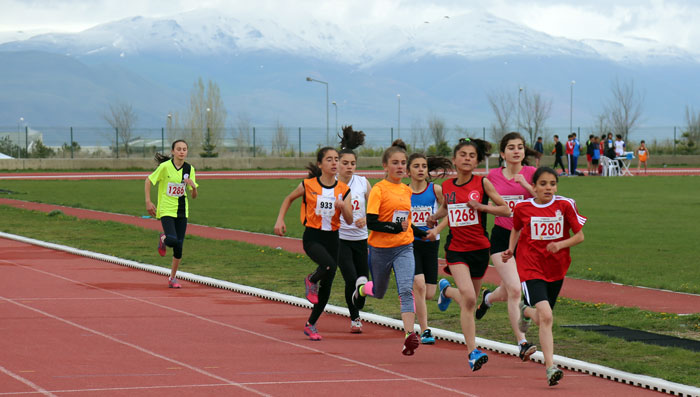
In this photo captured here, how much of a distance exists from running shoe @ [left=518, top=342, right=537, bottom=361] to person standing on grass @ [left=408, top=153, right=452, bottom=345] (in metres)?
1.23

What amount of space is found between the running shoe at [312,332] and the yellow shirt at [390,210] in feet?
3.80

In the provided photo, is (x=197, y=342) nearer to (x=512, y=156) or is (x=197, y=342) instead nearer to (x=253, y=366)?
(x=253, y=366)

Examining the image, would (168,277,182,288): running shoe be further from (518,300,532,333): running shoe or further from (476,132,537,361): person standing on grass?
(518,300,532,333): running shoe

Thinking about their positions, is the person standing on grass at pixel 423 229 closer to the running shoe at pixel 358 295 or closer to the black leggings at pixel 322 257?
the running shoe at pixel 358 295

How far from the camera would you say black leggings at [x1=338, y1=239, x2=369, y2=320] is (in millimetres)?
9766

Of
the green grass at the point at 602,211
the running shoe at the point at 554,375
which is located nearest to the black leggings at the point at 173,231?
the green grass at the point at 602,211

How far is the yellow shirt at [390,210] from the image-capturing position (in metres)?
→ 8.79

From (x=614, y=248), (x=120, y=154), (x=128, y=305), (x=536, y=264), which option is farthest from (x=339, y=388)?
(x=120, y=154)

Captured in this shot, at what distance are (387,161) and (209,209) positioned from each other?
1935 centimetres

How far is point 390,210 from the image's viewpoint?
346 inches

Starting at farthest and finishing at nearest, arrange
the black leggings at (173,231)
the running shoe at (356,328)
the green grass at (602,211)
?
the green grass at (602,211) → the black leggings at (173,231) → the running shoe at (356,328)

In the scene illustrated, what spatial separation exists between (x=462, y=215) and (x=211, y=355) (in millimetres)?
2479

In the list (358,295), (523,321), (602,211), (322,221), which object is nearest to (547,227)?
(523,321)

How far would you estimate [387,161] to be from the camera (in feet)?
29.5
